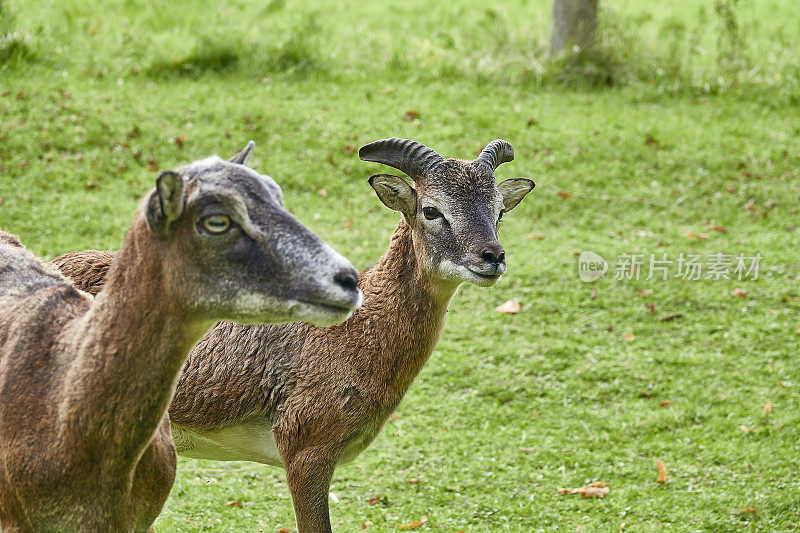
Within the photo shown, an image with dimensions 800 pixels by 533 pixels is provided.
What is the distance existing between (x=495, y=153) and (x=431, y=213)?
603 millimetres

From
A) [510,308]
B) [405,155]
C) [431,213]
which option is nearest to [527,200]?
[510,308]

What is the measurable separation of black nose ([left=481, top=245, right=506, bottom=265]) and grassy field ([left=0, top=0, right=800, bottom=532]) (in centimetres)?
241

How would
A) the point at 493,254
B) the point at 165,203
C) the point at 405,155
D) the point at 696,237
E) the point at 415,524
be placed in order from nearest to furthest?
the point at 165,203, the point at 493,254, the point at 405,155, the point at 415,524, the point at 696,237

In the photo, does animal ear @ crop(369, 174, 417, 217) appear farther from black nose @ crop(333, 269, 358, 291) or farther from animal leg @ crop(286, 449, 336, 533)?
black nose @ crop(333, 269, 358, 291)

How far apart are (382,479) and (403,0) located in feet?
38.2

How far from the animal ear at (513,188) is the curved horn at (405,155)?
530mm

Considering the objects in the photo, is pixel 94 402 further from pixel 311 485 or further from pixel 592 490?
pixel 592 490

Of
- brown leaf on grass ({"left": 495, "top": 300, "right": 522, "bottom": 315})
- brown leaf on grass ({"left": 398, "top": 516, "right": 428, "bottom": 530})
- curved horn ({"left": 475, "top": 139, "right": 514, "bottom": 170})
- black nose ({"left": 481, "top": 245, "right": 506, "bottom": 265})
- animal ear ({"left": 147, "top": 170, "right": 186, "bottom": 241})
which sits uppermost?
animal ear ({"left": 147, "top": 170, "right": 186, "bottom": 241})

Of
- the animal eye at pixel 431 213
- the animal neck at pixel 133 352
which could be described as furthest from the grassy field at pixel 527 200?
the animal neck at pixel 133 352

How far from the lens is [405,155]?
5.20 metres

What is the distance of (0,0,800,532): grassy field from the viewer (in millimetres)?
6969

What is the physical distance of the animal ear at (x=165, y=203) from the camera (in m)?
3.13

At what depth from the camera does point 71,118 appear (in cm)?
1161

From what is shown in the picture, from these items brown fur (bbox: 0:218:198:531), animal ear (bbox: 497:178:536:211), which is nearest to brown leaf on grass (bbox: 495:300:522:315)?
animal ear (bbox: 497:178:536:211)
